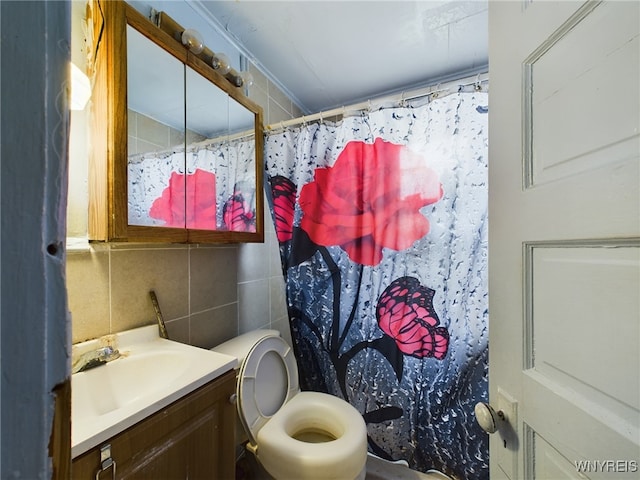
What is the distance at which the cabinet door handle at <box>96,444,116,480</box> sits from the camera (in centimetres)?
55

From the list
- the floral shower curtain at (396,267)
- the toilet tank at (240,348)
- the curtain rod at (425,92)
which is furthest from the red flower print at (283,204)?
the toilet tank at (240,348)

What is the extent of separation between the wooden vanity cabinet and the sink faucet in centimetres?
33

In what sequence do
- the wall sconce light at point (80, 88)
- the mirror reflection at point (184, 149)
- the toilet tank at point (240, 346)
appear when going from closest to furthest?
the wall sconce light at point (80, 88)
the mirror reflection at point (184, 149)
the toilet tank at point (240, 346)

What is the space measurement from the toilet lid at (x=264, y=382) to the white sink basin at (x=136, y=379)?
11.5 inches

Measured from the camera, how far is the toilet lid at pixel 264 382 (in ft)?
3.61

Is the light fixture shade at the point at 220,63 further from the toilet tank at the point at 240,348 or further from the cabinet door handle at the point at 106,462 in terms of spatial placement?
the cabinet door handle at the point at 106,462

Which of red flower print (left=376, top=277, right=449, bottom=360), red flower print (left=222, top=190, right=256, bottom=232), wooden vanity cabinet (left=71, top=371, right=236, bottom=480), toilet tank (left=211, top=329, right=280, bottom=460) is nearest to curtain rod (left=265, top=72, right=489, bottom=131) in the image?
red flower print (left=222, top=190, right=256, bottom=232)

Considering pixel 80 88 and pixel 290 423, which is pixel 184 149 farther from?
pixel 290 423

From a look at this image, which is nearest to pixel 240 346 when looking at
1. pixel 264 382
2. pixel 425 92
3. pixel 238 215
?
pixel 264 382

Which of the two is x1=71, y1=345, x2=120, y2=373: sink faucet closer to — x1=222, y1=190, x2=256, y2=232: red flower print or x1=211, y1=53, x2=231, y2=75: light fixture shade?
x1=222, y1=190, x2=256, y2=232: red flower print

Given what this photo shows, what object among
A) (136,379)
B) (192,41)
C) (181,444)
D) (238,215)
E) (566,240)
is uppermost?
(192,41)

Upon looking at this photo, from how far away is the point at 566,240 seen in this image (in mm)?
429

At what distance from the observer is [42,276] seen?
205 millimetres

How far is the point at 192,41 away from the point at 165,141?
1.39 ft
